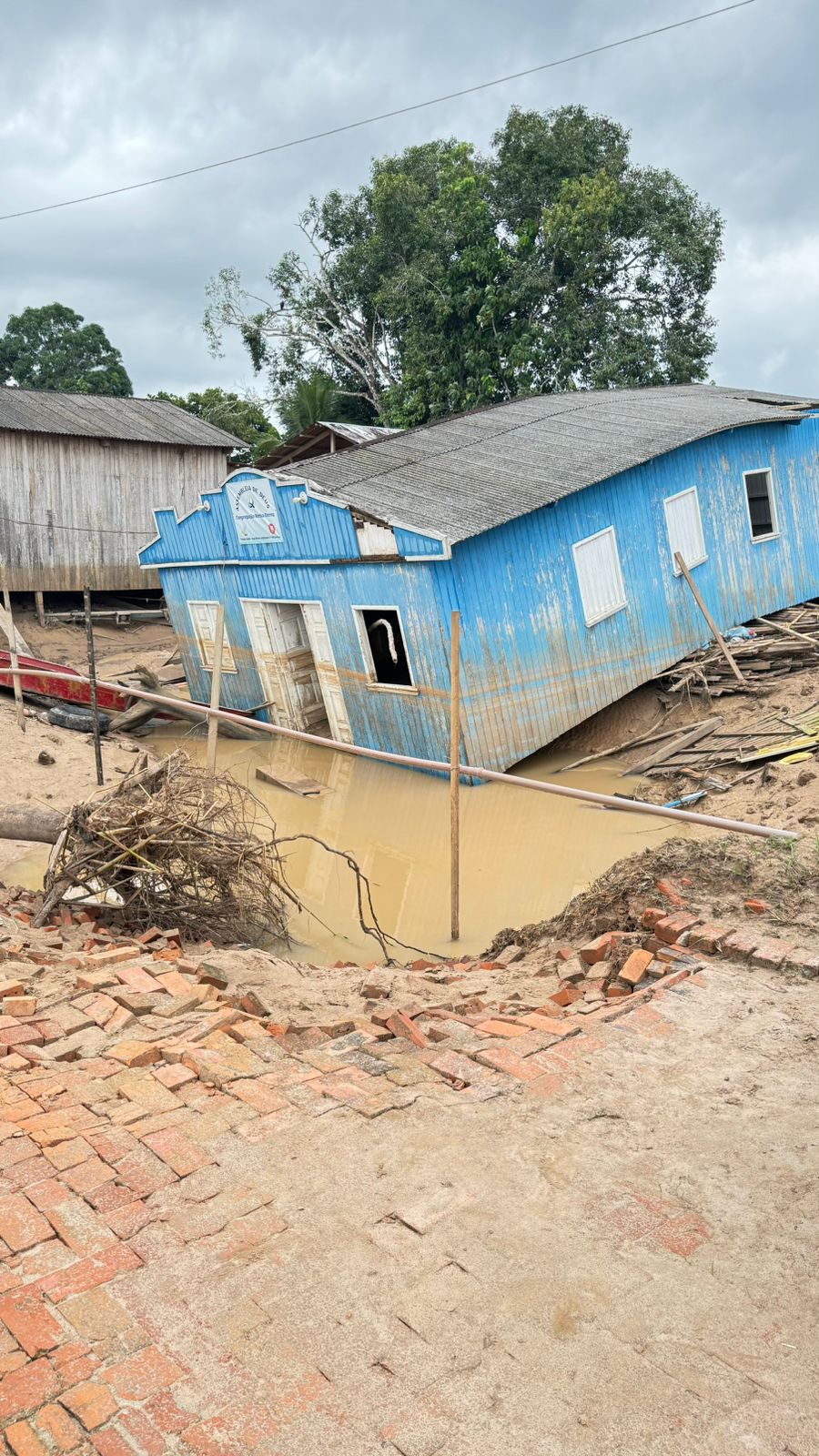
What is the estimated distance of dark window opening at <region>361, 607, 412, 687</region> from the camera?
13.1 m

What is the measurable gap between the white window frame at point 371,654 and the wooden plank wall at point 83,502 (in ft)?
43.1

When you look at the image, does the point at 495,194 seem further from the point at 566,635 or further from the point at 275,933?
the point at 275,933

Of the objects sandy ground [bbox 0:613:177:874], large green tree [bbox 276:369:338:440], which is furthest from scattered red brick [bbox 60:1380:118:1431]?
large green tree [bbox 276:369:338:440]

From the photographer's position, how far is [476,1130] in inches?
148

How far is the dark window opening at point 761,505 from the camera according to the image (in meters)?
16.3

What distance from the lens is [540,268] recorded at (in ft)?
85.5

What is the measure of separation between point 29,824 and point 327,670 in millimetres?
6437

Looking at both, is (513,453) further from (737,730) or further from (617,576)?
(737,730)

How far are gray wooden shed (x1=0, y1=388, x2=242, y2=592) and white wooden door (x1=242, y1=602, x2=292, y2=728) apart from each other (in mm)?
7691

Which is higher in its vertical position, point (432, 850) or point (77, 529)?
point (77, 529)

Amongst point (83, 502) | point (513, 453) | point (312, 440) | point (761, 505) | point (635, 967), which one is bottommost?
point (635, 967)

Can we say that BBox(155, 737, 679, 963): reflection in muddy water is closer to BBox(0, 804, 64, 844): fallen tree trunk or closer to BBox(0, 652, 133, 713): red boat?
BBox(0, 804, 64, 844): fallen tree trunk

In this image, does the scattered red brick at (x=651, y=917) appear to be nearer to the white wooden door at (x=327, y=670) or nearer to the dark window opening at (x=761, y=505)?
the white wooden door at (x=327, y=670)

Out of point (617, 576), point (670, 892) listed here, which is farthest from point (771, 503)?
point (670, 892)
